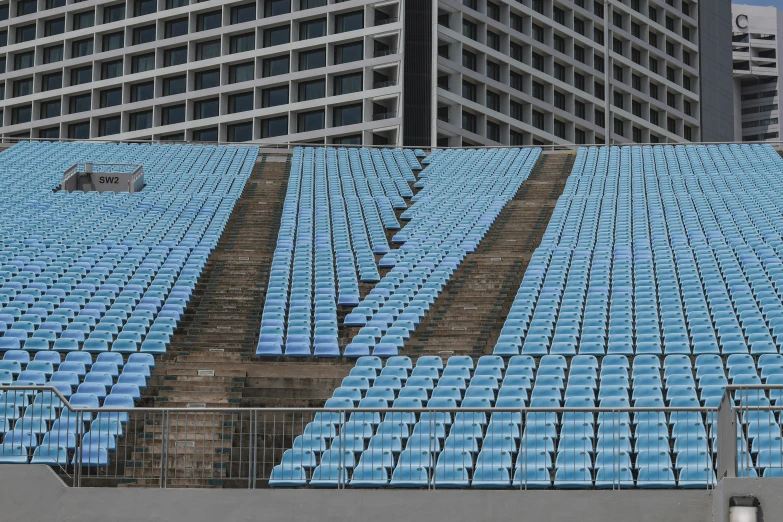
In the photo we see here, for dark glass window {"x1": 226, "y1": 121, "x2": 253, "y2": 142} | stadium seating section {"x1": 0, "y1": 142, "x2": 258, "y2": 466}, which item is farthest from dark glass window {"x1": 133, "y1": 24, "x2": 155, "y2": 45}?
stadium seating section {"x1": 0, "y1": 142, "x2": 258, "y2": 466}

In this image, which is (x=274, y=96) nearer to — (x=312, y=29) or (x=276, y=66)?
(x=276, y=66)

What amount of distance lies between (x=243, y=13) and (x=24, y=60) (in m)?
18.8

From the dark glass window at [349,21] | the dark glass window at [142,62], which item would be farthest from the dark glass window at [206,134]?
the dark glass window at [349,21]

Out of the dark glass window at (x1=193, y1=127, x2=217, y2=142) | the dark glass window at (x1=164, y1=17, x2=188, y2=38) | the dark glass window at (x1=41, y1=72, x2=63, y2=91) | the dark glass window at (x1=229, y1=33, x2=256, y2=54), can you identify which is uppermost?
the dark glass window at (x1=164, y1=17, x2=188, y2=38)

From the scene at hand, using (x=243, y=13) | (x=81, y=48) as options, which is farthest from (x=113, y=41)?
(x=243, y=13)

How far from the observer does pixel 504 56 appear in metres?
83.1

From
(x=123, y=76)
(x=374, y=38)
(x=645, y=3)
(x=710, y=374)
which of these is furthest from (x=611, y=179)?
(x=645, y=3)

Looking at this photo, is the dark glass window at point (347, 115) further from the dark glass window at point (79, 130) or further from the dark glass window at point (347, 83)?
the dark glass window at point (79, 130)

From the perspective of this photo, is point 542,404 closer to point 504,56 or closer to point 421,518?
point 421,518

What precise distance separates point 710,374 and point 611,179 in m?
22.5

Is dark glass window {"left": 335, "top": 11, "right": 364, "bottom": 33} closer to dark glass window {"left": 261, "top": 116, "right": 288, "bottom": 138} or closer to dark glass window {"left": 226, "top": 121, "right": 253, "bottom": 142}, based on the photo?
dark glass window {"left": 261, "top": 116, "right": 288, "bottom": 138}

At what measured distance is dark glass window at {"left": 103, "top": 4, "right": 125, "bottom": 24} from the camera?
87.0m

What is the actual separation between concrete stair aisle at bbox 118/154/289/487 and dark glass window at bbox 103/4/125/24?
52.8m

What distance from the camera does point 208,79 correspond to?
8306 cm
